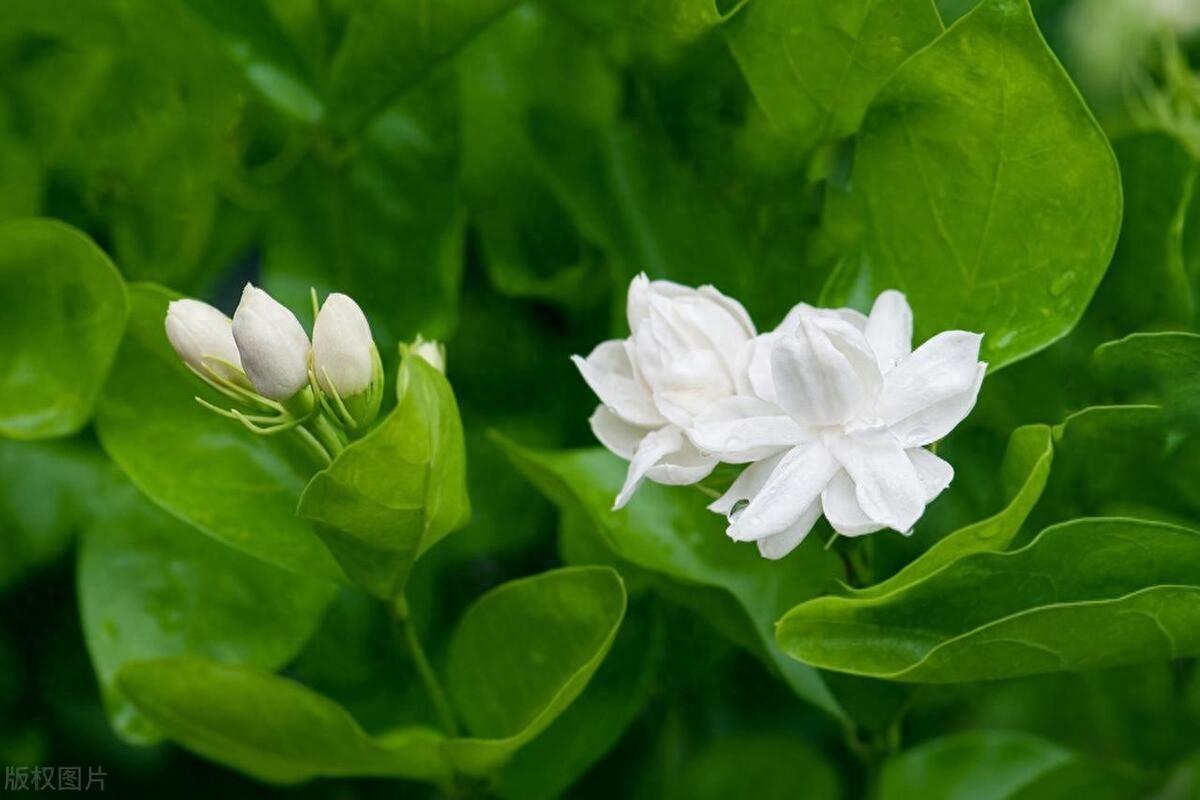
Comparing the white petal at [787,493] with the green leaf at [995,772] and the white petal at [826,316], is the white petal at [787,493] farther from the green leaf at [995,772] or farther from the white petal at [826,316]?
the green leaf at [995,772]

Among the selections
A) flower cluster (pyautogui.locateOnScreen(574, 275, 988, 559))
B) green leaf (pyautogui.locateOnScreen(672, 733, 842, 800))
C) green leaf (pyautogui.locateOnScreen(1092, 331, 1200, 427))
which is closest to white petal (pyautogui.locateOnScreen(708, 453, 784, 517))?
flower cluster (pyautogui.locateOnScreen(574, 275, 988, 559))

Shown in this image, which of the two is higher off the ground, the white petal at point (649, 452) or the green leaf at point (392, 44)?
the green leaf at point (392, 44)

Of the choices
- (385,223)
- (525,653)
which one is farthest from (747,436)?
(385,223)

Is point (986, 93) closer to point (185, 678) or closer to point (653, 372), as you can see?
point (653, 372)

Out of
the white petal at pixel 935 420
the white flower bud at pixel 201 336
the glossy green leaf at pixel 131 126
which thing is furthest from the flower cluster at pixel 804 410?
the glossy green leaf at pixel 131 126

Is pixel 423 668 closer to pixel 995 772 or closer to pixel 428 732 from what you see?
pixel 428 732
